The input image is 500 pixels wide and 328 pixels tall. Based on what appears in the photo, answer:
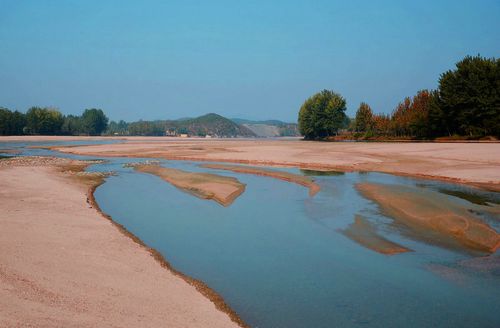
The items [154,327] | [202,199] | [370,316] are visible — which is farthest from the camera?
[202,199]

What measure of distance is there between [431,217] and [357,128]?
111276mm

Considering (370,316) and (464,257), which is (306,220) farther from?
(370,316)

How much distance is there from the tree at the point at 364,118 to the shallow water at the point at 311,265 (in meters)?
103

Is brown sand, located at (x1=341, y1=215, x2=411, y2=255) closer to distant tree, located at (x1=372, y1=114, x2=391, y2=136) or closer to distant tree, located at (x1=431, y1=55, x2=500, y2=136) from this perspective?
distant tree, located at (x1=431, y1=55, x2=500, y2=136)

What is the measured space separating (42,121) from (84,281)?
17568 cm

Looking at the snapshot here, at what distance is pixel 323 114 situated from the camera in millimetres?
122750

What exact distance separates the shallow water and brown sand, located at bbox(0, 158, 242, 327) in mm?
1131

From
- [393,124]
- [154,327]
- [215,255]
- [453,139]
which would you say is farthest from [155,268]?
[393,124]

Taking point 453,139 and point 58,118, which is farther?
point 58,118

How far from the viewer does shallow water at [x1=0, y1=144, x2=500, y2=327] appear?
8.89 m

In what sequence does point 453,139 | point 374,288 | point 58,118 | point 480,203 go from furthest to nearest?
point 58,118 → point 453,139 → point 480,203 → point 374,288

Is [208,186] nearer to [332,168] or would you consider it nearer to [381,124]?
[332,168]

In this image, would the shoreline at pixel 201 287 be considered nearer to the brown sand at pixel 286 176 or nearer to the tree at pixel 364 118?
the brown sand at pixel 286 176

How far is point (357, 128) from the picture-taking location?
411 ft
